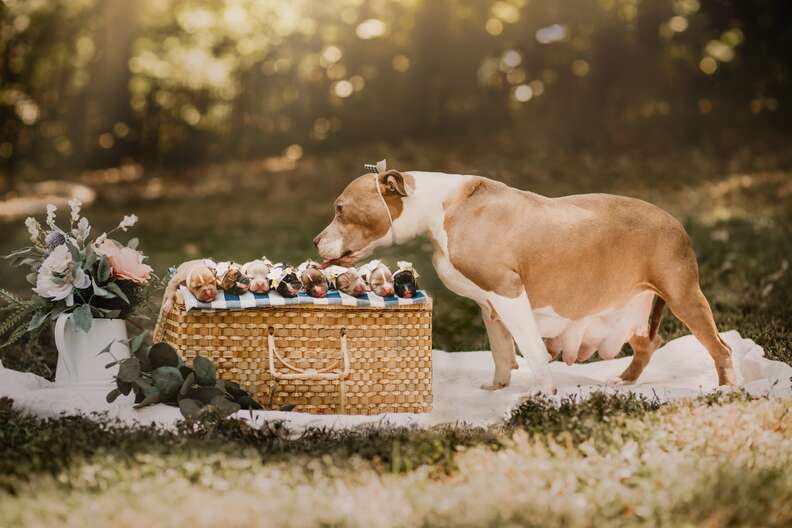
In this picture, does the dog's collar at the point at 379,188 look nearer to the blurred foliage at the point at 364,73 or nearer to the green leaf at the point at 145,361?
the green leaf at the point at 145,361

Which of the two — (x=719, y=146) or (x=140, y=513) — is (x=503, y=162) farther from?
(x=140, y=513)

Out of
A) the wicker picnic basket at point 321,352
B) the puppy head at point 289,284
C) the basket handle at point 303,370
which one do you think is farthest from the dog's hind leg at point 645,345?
the puppy head at point 289,284

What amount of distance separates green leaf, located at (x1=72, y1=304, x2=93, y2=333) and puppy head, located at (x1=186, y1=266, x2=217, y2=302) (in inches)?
22.2

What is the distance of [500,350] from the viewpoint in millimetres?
5195

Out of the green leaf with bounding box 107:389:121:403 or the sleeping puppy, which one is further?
the sleeping puppy

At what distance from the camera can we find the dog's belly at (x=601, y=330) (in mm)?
5070

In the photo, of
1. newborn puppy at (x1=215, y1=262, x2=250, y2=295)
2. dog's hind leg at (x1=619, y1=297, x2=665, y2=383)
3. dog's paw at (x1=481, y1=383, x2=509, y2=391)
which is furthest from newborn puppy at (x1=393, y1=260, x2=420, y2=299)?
dog's hind leg at (x1=619, y1=297, x2=665, y2=383)

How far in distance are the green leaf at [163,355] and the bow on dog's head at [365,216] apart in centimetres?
90

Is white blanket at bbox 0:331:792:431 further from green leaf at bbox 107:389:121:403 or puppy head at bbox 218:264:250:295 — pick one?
puppy head at bbox 218:264:250:295

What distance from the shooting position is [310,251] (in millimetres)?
10836

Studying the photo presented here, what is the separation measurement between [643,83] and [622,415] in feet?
44.5

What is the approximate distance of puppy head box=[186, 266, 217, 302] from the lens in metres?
4.40

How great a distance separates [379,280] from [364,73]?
1495 cm

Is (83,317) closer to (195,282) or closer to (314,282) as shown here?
(195,282)
